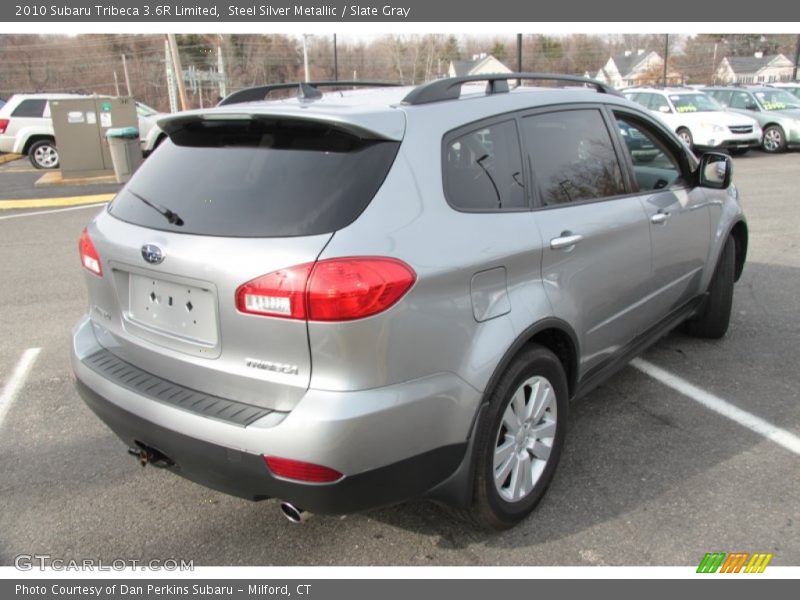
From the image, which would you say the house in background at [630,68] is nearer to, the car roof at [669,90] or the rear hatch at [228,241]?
the car roof at [669,90]

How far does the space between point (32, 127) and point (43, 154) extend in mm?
675


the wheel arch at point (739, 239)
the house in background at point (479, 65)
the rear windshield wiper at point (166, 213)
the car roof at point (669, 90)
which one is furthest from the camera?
the house in background at point (479, 65)

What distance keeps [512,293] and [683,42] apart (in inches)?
2857

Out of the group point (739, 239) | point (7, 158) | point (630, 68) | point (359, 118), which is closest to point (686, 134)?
point (739, 239)

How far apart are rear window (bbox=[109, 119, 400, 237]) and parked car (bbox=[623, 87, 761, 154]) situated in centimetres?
1609

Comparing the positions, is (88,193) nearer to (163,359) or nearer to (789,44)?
(163,359)

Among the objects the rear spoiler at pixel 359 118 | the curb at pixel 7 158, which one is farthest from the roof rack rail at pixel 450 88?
the curb at pixel 7 158

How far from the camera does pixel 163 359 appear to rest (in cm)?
248

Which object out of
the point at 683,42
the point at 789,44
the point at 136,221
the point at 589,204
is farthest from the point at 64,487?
the point at 789,44

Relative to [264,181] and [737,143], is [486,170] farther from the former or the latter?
[737,143]

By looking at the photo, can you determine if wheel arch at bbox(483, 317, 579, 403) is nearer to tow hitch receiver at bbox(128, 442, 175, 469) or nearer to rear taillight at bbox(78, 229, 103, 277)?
tow hitch receiver at bbox(128, 442, 175, 469)

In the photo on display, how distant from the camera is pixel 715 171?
4.21 meters

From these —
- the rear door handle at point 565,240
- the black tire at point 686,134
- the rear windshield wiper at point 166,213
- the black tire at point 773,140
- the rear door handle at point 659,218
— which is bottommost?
the black tire at point 773,140

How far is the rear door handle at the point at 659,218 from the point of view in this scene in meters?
3.58
